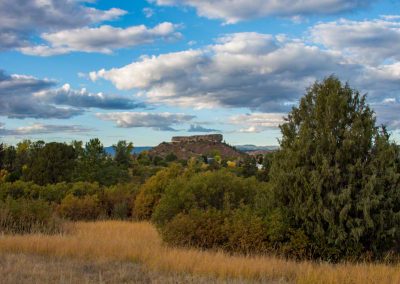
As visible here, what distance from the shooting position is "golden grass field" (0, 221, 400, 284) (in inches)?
341

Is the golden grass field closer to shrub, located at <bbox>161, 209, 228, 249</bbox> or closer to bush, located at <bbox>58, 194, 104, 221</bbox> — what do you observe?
shrub, located at <bbox>161, 209, 228, 249</bbox>

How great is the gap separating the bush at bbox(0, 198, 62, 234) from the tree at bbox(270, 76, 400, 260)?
26.0 feet

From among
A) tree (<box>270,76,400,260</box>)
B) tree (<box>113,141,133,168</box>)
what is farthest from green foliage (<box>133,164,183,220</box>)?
tree (<box>113,141,133,168</box>)

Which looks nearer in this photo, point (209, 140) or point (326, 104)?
point (326, 104)

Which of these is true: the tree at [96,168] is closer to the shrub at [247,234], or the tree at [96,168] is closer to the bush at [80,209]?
the bush at [80,209]

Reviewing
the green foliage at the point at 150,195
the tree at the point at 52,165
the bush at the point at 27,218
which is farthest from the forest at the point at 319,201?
the tree at the point at 52,165

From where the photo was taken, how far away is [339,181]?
11.3m

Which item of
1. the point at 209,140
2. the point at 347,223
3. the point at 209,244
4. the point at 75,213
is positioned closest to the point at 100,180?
the point at 75,213

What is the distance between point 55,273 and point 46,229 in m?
7.74

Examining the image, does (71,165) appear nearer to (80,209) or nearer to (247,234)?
(80,209)

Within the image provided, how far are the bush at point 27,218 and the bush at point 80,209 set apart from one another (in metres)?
4.69

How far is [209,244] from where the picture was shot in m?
12.6

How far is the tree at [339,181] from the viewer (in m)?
11.0

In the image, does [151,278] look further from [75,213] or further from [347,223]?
[75,213]
